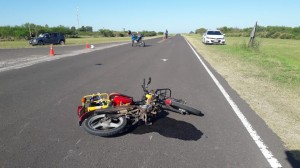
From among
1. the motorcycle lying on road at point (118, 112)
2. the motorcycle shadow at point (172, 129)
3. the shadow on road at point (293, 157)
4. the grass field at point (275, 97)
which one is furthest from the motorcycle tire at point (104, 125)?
the grass field at point (275, 97)

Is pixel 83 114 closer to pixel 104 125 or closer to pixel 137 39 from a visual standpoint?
pixel 104 125

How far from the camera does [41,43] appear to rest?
3372 centimetres

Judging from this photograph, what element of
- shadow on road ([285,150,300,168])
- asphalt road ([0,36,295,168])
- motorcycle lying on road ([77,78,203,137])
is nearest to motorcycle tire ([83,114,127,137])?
motorcycle lying on road ([77,78,203,137])

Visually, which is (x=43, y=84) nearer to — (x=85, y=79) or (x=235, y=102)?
(x=85, y=79)

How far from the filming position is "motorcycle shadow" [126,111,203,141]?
16.0 feet

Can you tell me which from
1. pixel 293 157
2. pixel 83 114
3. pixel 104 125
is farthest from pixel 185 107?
pixel 293 157

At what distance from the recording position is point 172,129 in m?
5.16

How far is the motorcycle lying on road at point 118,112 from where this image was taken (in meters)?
4.91

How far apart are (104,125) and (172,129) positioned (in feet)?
4.15

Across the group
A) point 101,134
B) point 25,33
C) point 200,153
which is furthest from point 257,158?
point 25,33

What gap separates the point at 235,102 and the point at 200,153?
3.34 metres

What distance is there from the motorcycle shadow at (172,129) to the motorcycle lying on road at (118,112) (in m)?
0.13

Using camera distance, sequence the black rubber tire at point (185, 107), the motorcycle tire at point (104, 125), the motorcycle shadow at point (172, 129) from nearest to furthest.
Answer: the motorcycle tire at point (104, 125), the motorcycle shadow at point (172, 129), the black rubber tire at point (185, 107)

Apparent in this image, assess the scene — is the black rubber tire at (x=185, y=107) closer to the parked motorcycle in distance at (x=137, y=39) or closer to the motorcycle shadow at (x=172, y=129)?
the motorcycle shadow at (x=172, y=129)
